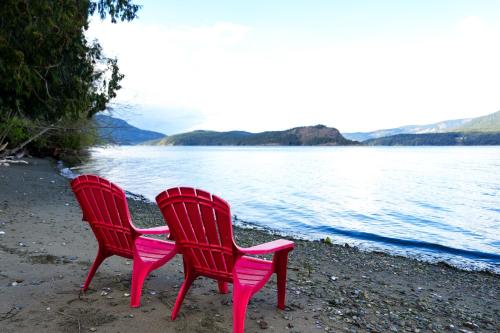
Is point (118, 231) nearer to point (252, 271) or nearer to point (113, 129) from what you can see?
point (252, 271)

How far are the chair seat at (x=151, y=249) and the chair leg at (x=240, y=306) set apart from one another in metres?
1.07

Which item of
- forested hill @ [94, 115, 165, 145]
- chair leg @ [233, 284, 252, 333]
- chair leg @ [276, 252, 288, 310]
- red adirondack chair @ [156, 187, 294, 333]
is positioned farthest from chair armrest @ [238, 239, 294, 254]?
forested hill @ [94, 115, 165, 145]

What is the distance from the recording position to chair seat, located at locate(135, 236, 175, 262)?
4.19 m

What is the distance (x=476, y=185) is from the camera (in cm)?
3244

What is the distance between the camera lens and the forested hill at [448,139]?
17900 cm

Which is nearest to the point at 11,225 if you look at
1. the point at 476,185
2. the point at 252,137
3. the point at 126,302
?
the point at 126,302

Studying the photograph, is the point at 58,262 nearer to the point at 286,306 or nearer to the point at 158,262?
the point at 158,262

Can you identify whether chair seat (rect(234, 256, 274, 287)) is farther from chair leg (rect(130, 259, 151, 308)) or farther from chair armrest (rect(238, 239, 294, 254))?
chair leg (rect(130, 259, 151, 308))

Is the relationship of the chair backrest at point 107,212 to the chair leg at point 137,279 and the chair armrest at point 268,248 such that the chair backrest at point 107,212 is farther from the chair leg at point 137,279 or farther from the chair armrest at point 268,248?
the chair armrest at point 268,248

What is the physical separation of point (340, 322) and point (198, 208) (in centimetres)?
203

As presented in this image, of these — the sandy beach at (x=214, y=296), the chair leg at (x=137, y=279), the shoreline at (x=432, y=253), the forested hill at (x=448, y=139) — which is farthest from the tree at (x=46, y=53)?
the forested hill at (x=448, y=139)

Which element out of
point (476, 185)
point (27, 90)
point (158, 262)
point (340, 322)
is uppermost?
point (27, 90)

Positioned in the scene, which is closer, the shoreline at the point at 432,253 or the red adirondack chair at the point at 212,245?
the red adirondack chair at the point at 212,245

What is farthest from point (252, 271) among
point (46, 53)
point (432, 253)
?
point (432, 253)
